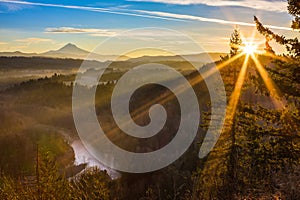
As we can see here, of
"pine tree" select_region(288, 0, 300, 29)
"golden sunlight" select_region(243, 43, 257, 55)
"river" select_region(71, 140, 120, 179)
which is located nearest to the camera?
"pine tree" select_region(288, 0, 300, 29)

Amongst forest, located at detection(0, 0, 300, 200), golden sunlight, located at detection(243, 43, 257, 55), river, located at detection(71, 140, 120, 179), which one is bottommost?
river, located at detection(71, 140, 120, 179)

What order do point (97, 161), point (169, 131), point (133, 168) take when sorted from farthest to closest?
point (169, 131)
point (97, 161)
point (133, 168)

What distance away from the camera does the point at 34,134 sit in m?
91.6

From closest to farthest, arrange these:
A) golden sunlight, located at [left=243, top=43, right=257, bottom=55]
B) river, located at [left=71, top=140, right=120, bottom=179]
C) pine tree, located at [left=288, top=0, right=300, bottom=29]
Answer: pine tree, located at [left=288, top=0, right=300, bottom=29] → golden sunlight, located at [left=243, top=43, right=257, bottom=55] → river, located at [left=71, top=140, right=120, bottom=179]

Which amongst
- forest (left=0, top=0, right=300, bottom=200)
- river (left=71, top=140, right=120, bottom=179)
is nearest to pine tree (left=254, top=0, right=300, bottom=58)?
forest (left=0, top=0, right=300, bottom=200)

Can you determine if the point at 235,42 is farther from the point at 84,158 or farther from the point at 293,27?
the point at 84,158

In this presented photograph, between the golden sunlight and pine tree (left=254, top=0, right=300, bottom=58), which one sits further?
the golden sunlight

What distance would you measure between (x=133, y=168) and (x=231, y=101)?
39.0 m

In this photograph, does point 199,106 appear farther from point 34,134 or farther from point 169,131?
point 34,134

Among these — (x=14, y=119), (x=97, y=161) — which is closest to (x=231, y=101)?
(x=97, y=161)

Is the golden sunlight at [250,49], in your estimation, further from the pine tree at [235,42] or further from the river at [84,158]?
the river at [84,158]

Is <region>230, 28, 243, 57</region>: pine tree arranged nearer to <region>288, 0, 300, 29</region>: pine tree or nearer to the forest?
→ the forest

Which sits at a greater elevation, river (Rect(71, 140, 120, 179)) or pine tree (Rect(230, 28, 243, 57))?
pine tree (Rect(230, 28, 243, 57))

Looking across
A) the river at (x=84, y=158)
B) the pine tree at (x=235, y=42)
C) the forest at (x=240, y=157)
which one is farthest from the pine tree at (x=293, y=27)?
the river at (x=84, y=158)
